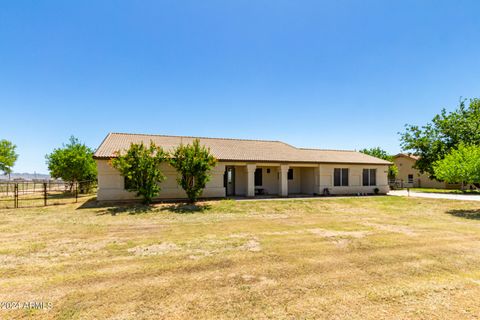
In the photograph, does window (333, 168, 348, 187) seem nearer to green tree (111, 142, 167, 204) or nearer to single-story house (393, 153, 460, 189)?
green tree (111, 142, 167, 204)

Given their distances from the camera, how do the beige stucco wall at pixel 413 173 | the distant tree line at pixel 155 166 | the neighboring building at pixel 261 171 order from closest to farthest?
the distant tree line at pixel 155 166
the neighboring building at pixel 261 171
the beige stucco wall at pixel 413 173

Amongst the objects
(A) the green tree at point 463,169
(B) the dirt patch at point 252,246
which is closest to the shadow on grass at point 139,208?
(B) the dirt patch at point 252,246

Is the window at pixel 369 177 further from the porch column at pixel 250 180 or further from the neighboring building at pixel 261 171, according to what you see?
the porch column at pixel 250 180

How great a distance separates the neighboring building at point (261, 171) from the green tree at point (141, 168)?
210cm

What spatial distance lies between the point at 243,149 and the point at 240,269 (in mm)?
18073

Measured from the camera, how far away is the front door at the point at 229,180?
2198cm

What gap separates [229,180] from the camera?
22328 millimetres

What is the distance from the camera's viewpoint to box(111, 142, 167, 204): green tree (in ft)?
50.9

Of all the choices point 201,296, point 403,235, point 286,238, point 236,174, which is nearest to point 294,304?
point 201,296

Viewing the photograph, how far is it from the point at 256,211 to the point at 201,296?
35.9ft

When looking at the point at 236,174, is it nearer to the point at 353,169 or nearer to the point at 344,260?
the point at 353,169

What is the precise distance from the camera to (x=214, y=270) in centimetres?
579

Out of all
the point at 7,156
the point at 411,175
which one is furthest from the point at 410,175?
the point at 7,156

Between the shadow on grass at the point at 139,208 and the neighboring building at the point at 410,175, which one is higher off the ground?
the neighboring building at the point at 410,175
